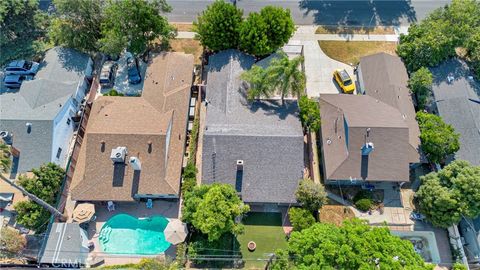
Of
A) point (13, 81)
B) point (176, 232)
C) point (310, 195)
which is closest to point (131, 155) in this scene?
point (176, 232)

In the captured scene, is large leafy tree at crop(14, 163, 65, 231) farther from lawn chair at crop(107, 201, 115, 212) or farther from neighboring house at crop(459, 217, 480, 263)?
neighboring house at crop(459, 217, 480, 263)

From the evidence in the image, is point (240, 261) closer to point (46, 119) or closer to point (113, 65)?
point (46, 119)

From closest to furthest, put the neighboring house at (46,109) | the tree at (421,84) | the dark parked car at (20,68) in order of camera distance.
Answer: the neighboring house at (46,109)
the tree at (421,84)
the dark parked car at (20,68)

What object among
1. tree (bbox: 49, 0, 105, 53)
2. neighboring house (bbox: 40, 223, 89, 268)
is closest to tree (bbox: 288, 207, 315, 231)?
neighboring house (bbox: 40, 223, 89, 268)

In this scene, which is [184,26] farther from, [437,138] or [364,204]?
[437,138]

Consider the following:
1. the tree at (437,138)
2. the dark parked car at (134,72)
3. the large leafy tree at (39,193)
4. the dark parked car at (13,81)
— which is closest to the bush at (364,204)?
the tree at (437,138)

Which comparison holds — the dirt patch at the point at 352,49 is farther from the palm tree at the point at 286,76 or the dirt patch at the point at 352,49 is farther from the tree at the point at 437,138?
the tree at the point at 437,138
